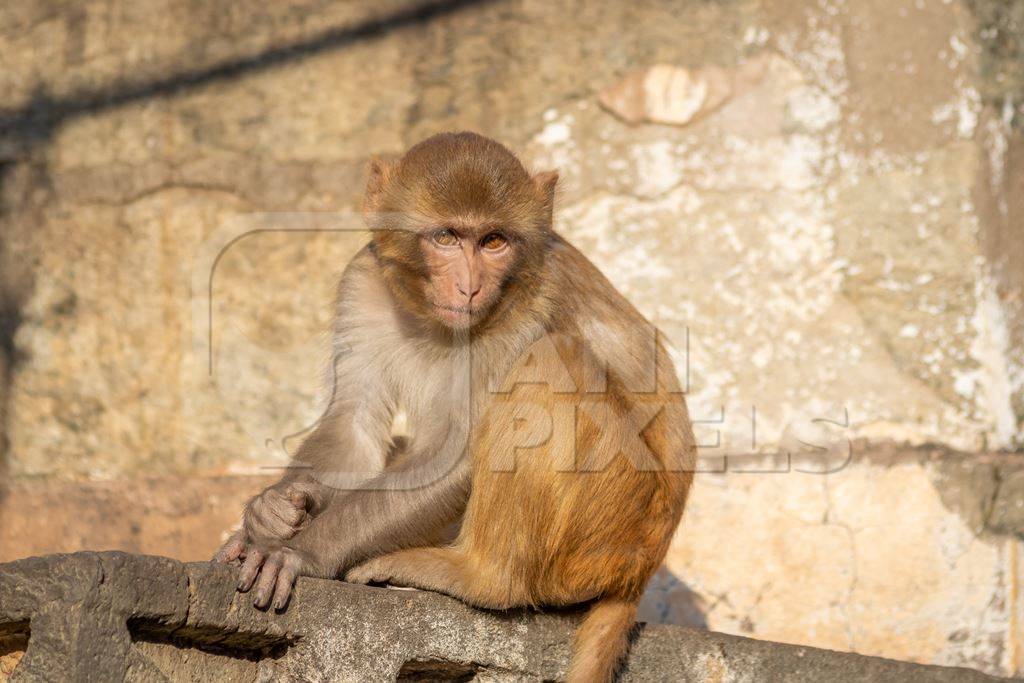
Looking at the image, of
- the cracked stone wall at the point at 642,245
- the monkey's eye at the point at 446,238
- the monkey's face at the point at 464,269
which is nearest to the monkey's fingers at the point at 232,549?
the monkey's face at the point at 464,269

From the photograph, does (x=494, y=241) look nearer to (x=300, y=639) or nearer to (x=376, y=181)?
(x=376, y=181)

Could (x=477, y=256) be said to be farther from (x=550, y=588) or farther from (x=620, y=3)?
(x=620, y=3)

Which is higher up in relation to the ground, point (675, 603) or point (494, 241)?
point (494, 241)

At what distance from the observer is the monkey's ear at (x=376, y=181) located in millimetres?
3811

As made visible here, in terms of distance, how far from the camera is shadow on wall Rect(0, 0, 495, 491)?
16.4 feet

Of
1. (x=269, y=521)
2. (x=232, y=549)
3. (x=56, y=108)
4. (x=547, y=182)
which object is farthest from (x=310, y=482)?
(x=56, y=108)

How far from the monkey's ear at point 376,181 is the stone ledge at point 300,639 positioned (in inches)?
48.9

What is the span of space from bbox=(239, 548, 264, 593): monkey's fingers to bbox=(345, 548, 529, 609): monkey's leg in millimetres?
463

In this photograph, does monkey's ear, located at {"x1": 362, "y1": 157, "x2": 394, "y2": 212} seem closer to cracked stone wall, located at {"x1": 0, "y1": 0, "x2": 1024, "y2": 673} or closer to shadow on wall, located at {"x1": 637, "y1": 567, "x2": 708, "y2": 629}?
cracked stone wall, located at {"x1": 0, "y1": 0, "x2": 1024, "y2": 673}

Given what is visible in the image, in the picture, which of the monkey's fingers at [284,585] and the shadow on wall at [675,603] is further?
the shadow on wall at [675,603]

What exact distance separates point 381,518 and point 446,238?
0.81 m

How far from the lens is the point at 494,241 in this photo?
3.62m

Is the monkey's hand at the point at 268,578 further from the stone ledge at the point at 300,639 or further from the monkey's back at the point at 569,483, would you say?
the monkey's back at the point at 569,483

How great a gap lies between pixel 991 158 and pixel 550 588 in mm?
2462
